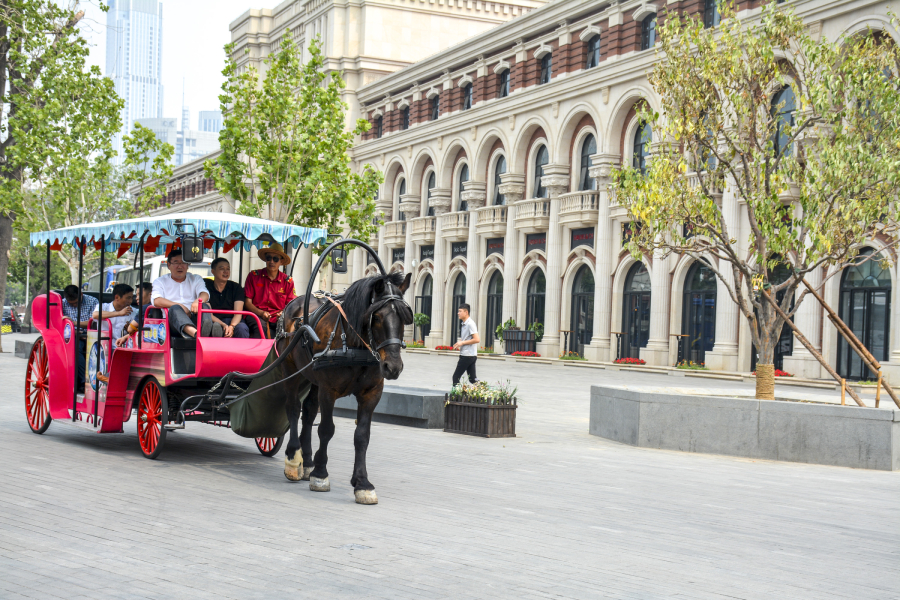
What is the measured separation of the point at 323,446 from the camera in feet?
29.1

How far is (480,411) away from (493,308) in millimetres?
33528

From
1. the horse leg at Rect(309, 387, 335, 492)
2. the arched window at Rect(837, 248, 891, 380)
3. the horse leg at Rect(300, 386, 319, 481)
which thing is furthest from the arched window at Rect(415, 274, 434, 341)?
the horse leg at Rect(309, 387, 335, 492)

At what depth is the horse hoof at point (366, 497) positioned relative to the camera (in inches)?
325

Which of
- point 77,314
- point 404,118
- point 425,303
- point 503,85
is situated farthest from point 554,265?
point 77,314

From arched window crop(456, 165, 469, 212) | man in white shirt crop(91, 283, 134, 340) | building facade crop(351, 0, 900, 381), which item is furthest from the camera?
arched window crop(456, 165, 469, 212)

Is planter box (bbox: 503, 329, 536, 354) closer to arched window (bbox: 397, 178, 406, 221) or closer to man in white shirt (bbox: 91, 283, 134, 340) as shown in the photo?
arched window (bbox: 397, 178, 406, 221)

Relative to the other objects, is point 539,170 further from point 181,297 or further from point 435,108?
point 181,297

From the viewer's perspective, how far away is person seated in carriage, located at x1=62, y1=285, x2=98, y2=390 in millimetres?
11766

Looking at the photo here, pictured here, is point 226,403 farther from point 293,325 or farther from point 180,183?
point 180,183

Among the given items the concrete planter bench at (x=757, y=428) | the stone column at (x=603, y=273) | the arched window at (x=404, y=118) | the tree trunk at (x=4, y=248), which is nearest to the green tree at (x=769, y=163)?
the concrete planter bench at (x=757, y=428)

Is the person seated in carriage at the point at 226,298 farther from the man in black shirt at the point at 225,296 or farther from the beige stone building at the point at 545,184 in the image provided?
the beige stone building at the point at 545,184

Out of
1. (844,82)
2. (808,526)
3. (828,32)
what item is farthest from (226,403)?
(828,32)

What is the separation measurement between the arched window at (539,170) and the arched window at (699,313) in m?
11.2

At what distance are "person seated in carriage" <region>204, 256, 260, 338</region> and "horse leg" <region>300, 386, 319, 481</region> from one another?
1.41 metres
